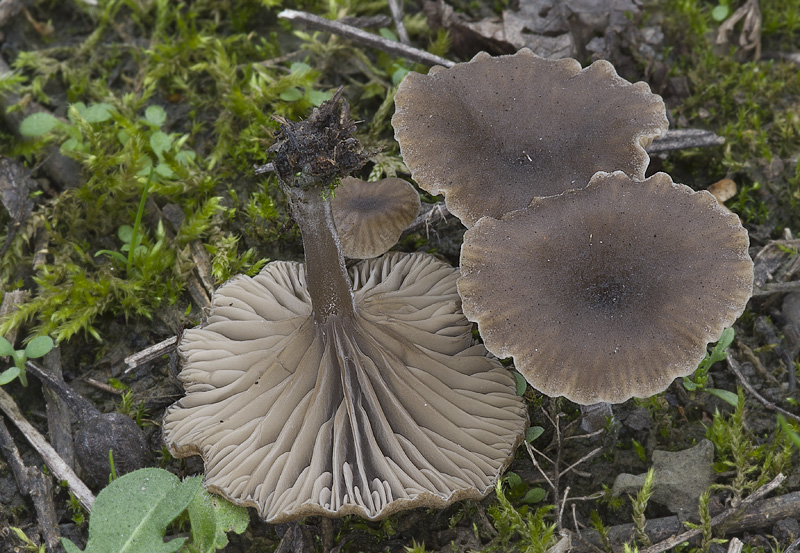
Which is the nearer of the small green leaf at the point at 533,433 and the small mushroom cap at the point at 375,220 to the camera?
the small green leaf at the point at 533,433

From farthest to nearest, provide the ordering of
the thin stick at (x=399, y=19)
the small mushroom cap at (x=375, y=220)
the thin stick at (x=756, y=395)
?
the thin stick at (x=399, y=19), the small mushroom cap at (x=375, y=220), the thin stick at (x=756, y=395)

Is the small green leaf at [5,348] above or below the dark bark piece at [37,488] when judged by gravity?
above

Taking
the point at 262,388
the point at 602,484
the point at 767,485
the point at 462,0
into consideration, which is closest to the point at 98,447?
the point at 262,388

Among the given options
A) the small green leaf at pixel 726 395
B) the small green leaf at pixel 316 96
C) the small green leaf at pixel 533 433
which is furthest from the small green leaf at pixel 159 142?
the small green leaf at pixel 726 395

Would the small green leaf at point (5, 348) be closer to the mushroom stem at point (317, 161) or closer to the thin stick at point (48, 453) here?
the thin stick at point (48, 453)

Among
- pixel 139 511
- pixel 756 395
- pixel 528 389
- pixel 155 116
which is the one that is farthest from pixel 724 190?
pixel 139 511

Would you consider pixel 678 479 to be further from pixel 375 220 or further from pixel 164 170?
pixel 164 170

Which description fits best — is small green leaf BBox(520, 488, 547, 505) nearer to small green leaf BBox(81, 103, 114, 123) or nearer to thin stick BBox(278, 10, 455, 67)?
thin stick BBox(278, 10, 455, 67)
